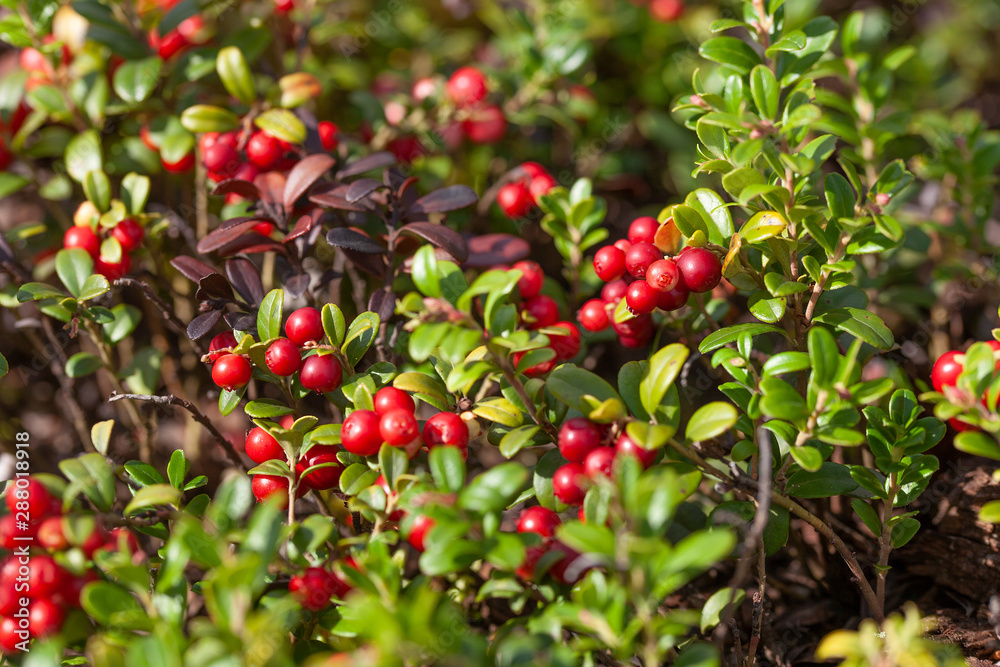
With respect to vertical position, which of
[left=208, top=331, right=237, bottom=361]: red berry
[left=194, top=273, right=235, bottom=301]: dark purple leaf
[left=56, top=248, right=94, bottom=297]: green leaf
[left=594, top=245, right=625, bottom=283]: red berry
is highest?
[left=56, top=248, right=94, bottom=297]: green leaf

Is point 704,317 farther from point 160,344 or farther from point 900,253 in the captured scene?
point 160,344

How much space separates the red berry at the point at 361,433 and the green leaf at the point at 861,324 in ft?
3.53

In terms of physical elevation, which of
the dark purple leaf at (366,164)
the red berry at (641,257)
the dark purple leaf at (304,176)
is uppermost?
the dark purple leaf at (304,176)

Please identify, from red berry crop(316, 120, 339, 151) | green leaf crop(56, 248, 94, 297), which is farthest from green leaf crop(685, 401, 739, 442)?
green leaf crop(56, 248, 94, 297)

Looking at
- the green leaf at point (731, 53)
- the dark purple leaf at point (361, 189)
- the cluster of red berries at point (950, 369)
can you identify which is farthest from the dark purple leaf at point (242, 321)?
A: the cluster of red berries at point (950, 369)

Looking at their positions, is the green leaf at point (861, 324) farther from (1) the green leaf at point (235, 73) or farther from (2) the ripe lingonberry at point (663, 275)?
(1) the green leaf at point (235, 73)

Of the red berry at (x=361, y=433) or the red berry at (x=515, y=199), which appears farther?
the red berry at (x=515, y=199)

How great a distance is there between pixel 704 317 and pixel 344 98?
2.24 m

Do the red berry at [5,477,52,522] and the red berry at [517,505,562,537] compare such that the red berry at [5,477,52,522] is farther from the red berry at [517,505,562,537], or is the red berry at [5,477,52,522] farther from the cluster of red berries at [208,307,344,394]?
the red berry at [517,505,562,537]

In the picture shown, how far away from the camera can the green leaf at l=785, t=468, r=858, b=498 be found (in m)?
1.68

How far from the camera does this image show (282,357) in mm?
1703

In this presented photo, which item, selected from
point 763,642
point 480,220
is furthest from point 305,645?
point 480,220

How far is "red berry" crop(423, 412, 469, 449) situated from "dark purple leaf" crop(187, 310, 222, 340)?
0.63m

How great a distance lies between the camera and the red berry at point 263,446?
1.72 meters
